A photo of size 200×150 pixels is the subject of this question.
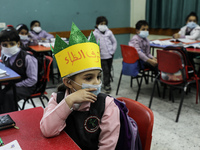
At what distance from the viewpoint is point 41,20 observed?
5.16 metres

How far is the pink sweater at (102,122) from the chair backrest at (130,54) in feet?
6.92

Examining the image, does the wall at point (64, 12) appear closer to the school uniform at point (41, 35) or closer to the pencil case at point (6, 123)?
the school uniform at point (41, 35)

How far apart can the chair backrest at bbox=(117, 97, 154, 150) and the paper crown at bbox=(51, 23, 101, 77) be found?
1.12 ft

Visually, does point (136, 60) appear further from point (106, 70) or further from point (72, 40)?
point (72, 40)

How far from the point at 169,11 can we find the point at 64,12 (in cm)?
252

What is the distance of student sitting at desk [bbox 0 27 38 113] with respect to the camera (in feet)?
7.46

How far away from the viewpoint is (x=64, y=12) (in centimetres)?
538

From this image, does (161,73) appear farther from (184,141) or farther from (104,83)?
(104,83)

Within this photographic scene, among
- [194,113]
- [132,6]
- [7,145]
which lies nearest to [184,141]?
[194,113]

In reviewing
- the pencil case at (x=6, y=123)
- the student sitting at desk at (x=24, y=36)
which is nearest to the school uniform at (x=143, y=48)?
the student sitting at desk at (x=24, y=36)

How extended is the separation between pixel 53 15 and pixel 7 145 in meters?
4.76

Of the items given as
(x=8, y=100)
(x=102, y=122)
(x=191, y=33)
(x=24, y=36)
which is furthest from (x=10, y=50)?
(x=191, y=33)

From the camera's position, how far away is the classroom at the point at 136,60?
3.82 feet

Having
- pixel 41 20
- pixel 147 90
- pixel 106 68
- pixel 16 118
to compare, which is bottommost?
pixel 147 90
